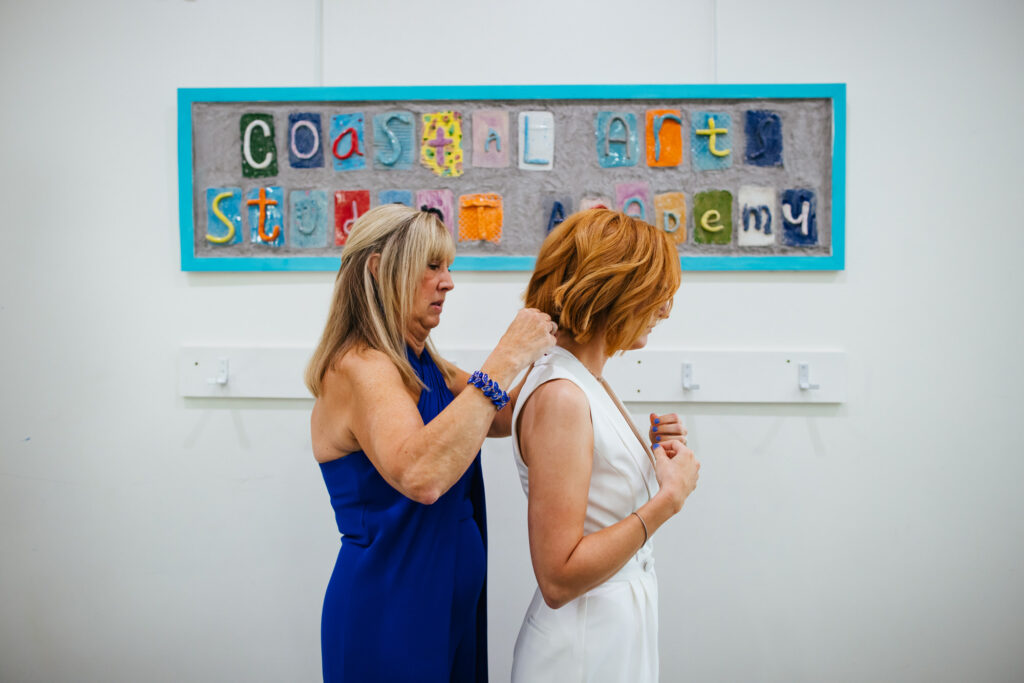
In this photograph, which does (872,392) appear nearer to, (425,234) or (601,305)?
(601,305)

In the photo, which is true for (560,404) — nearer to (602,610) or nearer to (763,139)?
(602,610)

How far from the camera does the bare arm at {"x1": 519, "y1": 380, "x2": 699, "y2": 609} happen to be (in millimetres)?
752

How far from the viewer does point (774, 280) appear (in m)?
1.39

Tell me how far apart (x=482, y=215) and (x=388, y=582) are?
0.84 metres

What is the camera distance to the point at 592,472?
83 centimetres

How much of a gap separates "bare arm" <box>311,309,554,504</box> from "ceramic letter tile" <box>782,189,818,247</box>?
0.84m

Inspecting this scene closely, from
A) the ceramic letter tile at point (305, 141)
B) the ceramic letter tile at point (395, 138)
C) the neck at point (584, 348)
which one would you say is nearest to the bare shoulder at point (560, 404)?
the neck at point (584, 348)

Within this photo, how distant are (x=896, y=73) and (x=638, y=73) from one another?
2.03 ft

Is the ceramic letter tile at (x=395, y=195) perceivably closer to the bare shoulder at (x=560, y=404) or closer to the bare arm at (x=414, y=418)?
the bare arm at (x=414, y=418)

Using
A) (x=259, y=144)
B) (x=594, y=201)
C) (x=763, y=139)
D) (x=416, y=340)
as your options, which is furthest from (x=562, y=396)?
(x=259, y=144)

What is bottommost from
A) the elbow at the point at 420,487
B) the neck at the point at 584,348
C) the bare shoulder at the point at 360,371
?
the elbow at the point at 420,487

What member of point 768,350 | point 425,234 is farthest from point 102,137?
point 768,350

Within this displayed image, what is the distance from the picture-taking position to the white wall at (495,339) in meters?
1.39

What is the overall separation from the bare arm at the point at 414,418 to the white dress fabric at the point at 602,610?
57 mm
